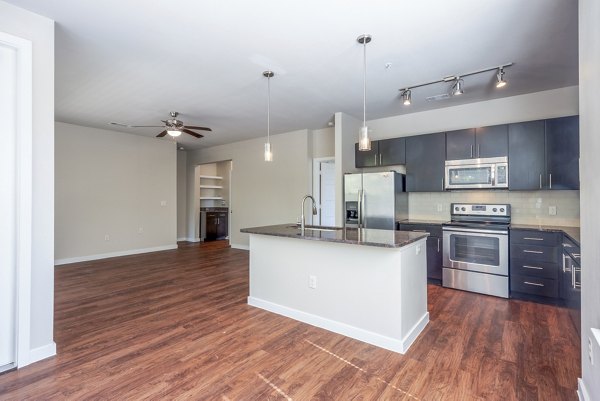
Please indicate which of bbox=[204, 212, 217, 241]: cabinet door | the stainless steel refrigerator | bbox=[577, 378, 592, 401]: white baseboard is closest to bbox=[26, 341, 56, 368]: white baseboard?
bbox=[577, 378, 592, 401]: white baseboard

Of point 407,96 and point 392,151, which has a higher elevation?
point 407,96

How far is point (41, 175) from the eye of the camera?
2.27 m

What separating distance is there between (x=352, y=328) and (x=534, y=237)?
8.47 feet

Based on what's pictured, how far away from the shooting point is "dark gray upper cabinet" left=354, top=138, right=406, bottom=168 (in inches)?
189

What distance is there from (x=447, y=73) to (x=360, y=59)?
1095 mm

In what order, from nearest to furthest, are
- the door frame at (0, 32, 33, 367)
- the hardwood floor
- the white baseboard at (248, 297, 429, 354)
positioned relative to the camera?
the hardwood floor → the door frame at (0, 32, 33, 367) → the white baseboard at (248, 297, 429, 354)

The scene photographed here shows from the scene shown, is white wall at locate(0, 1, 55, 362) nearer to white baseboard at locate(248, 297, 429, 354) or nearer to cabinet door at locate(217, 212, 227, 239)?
white baseboard at locate(248, 297, 429, 354)

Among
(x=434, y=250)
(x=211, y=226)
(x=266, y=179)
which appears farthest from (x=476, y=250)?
(x=211, y=226)

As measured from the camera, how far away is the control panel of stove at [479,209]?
163 inches

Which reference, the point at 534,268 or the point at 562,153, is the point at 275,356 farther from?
the point at 562,153

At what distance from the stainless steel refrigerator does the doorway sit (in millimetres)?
1385

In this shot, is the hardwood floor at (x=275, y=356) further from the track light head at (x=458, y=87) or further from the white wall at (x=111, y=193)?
the white wall at (x=111, y=193)

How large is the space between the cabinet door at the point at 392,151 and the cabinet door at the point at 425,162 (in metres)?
0.08

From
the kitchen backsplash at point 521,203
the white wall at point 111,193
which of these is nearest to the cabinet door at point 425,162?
the kitchen backsplash at point 521,203
